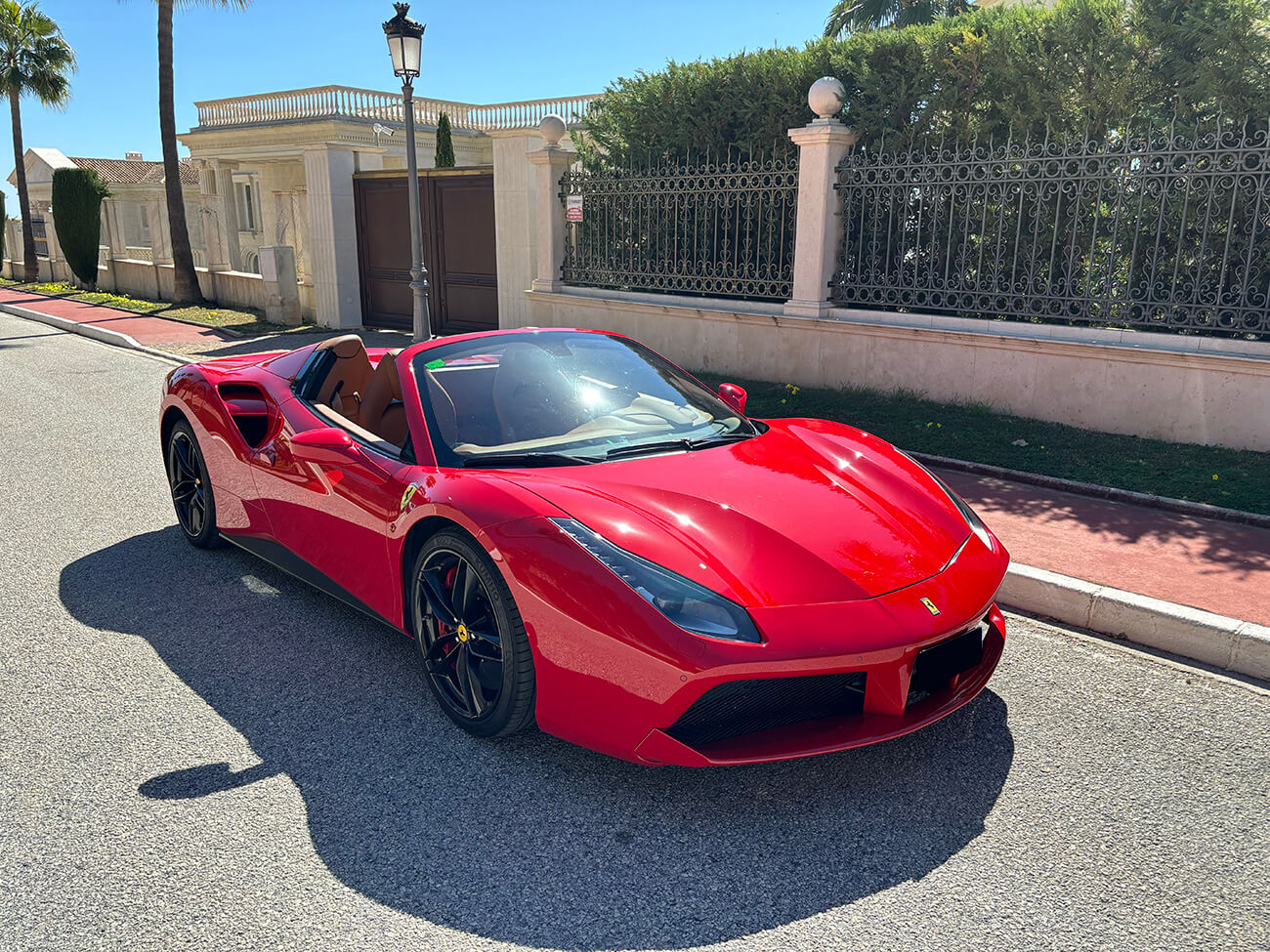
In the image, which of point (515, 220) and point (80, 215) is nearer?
point (515, 220)

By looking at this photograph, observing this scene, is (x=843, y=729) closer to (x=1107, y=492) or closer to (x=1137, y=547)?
(x=1137, y=547)

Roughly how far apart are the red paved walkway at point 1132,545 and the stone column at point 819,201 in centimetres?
335

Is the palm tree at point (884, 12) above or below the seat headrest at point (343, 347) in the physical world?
above

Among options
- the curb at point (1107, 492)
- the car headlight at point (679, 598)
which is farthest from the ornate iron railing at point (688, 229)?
the car headlight at point (679, 598)

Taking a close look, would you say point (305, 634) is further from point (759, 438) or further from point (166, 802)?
point (759, 438)

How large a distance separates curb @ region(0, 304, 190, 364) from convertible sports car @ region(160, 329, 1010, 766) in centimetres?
931

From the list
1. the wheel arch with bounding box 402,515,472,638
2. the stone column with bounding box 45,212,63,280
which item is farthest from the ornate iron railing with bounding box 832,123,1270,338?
the stone column with bounding box 45,212,63,280

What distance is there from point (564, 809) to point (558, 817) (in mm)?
45

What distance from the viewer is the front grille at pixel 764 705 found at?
2812 millimetres

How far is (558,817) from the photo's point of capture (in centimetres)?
295

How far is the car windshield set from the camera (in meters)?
3.72

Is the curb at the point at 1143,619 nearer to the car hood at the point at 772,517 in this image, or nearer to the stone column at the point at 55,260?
the car hood at the point at 772,517

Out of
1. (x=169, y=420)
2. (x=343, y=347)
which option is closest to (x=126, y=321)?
(x=169, y=420)

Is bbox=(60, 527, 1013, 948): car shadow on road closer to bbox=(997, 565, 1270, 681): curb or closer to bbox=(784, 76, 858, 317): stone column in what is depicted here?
bbox=(997, 565, 1270, 681): curb
